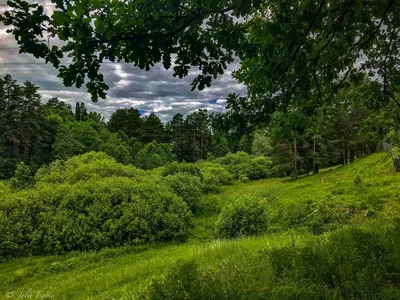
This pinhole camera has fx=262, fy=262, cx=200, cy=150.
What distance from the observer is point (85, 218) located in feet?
38.5

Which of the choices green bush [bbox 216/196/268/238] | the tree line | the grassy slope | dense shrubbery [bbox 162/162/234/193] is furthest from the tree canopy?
dense shrubbery [bbox 162/162/234/193]

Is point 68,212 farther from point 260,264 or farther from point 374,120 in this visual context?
point 374,120

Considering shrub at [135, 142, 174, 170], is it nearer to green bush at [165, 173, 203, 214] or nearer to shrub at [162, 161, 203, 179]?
shrub at [162, 161, 203, 179]

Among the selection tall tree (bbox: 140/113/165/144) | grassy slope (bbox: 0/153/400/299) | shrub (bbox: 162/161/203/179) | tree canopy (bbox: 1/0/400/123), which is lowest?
grassy slope (bbox: 0/153/400/299)

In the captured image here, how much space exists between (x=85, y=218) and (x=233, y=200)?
6.68 meters

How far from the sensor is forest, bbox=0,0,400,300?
223 cm

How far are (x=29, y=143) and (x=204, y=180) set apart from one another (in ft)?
98.9

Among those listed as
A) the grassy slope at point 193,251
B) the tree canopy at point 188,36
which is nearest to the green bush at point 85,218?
the grassy slope at point 193,251

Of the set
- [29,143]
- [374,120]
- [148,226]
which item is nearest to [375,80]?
[374,120]

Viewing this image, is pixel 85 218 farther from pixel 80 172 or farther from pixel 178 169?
pixel 178 169

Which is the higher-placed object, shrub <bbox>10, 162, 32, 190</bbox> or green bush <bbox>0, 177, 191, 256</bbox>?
shrub <bbox>10, 162, 32, 190</bbox>

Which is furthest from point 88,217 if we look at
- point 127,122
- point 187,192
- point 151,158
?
point 127,122

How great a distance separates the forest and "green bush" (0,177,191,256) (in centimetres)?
6

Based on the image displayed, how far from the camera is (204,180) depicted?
90.9 ft
